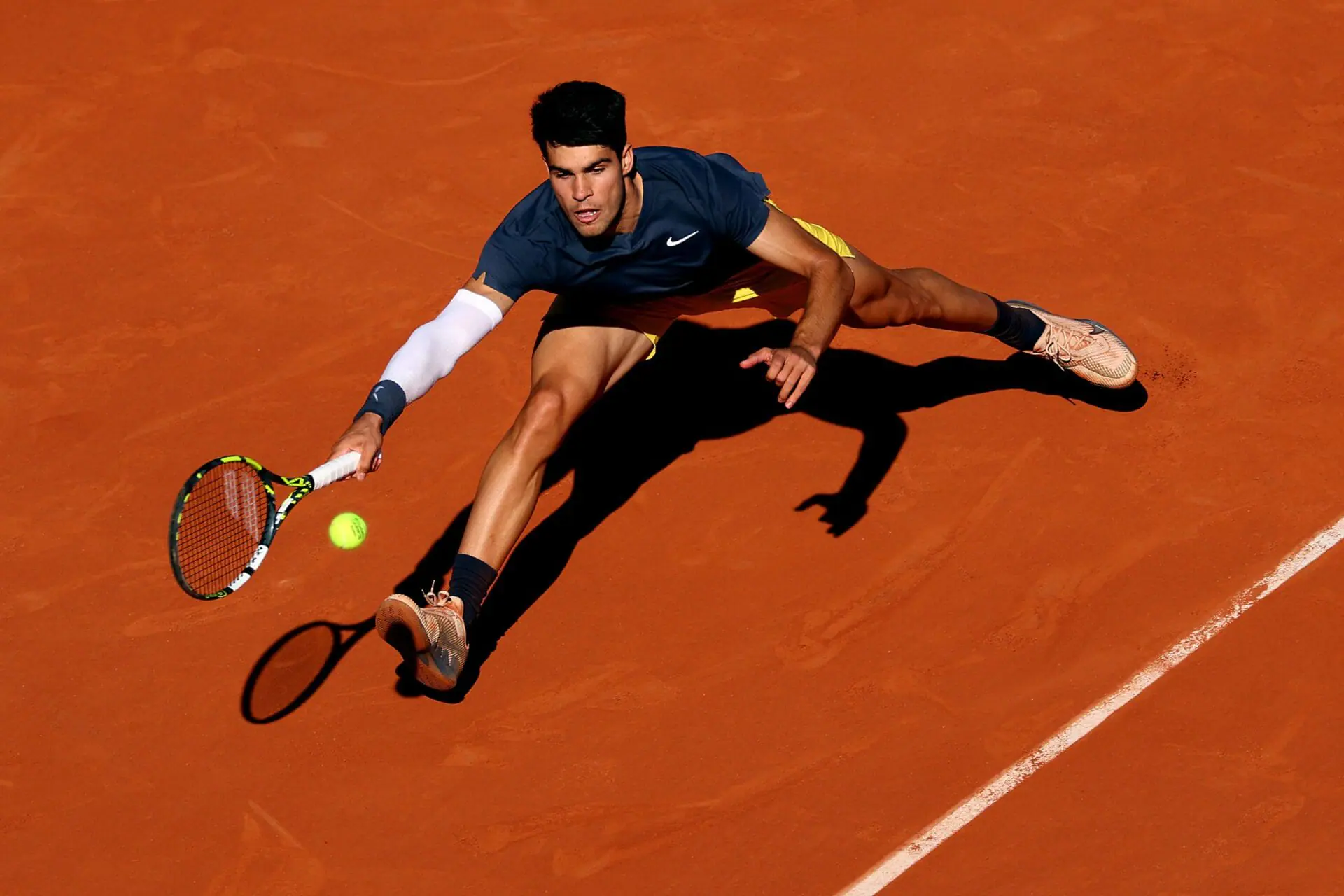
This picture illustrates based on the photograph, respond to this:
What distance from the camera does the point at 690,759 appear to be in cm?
604

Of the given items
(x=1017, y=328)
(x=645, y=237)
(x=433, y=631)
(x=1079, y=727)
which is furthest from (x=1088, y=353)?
(x=433, y=631)

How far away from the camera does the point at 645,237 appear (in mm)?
6070

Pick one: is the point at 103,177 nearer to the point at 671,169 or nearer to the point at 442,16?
the point at 442,16

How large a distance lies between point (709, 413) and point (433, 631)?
229cm

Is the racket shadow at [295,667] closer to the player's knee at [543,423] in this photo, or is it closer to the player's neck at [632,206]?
the player's knee at [543,423]

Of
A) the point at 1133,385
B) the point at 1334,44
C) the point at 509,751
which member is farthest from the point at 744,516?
the point at 1334,44

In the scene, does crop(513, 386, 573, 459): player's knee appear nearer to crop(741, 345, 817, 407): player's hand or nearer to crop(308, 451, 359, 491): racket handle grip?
crop(308, 451, 359, 491): racket handle grip

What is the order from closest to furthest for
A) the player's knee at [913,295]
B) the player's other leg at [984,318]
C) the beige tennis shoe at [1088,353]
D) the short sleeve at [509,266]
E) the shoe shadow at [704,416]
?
the short sleeve at [509,266] → the player's other leg at [984,318] → the player's knee at [913,295] → the shoe shadow at [704,416] → the beige tennis shoe at [1088,353]

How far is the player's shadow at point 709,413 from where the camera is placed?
274 inches

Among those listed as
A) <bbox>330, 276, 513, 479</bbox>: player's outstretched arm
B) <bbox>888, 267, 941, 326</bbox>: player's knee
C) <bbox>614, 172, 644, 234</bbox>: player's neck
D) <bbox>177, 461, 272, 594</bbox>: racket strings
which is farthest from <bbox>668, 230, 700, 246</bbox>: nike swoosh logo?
<bbox>177, 461, 272, 594</bbox>: racket strings

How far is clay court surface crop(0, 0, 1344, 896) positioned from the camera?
5.84 meters

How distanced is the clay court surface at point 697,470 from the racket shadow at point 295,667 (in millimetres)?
15

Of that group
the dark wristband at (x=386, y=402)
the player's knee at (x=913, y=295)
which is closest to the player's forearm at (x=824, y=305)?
the player's knee at (x=913, y=295)

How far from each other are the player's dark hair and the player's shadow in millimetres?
1982
